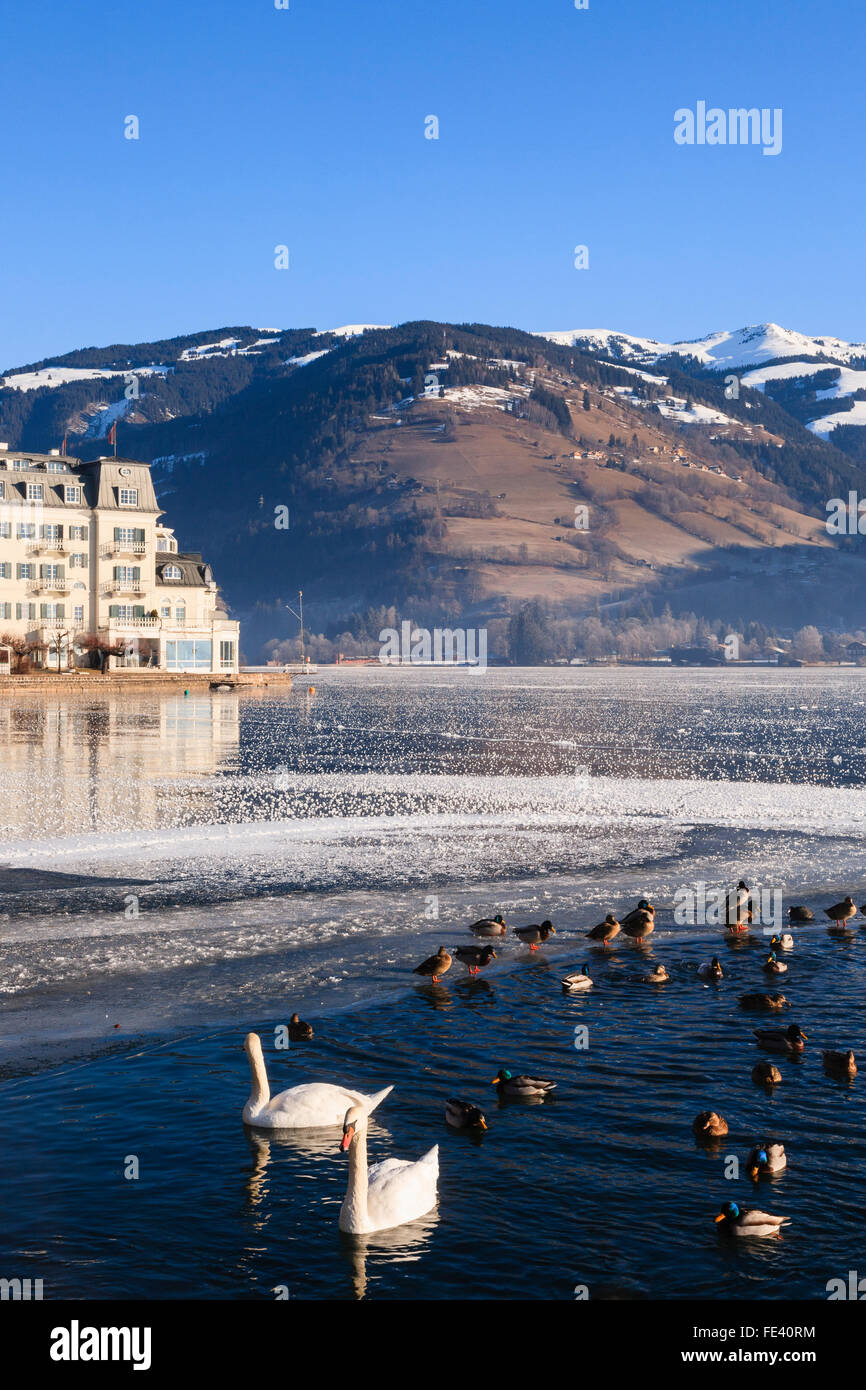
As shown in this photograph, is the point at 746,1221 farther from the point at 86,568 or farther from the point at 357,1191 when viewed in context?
the point at 86,568

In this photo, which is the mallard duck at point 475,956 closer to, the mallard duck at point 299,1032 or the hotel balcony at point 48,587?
the mallard duck at point 299,1032

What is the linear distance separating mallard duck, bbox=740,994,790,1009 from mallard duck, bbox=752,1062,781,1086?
2.94 meters

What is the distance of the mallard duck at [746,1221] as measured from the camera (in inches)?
434

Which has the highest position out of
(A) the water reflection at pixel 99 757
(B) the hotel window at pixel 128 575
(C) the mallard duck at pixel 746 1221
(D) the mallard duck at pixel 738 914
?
(B) the hotel window at pixel 128 575

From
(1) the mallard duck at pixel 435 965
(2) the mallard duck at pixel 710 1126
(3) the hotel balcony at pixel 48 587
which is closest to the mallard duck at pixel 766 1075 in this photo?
(2) the mallard duck at pixel 710 1126

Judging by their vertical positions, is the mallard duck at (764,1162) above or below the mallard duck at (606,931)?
below

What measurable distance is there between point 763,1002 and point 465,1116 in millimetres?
6220

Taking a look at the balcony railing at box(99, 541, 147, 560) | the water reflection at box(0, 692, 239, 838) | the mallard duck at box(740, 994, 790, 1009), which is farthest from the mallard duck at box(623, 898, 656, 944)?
the balcony railing at box(99, 541, 147, 560)

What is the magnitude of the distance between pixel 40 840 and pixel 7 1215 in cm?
2080

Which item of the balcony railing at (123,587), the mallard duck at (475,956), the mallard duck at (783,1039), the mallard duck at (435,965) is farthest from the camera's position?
the balcony railing at (123,587)

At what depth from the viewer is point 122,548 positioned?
127 metres

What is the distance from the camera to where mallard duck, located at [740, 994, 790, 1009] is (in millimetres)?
17625

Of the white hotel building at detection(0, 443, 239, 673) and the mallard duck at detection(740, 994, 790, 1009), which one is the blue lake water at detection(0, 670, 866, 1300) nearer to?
the mallard duck at detection(740, 994, 790, 1009)

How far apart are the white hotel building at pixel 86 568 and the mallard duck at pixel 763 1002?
4429 inches
